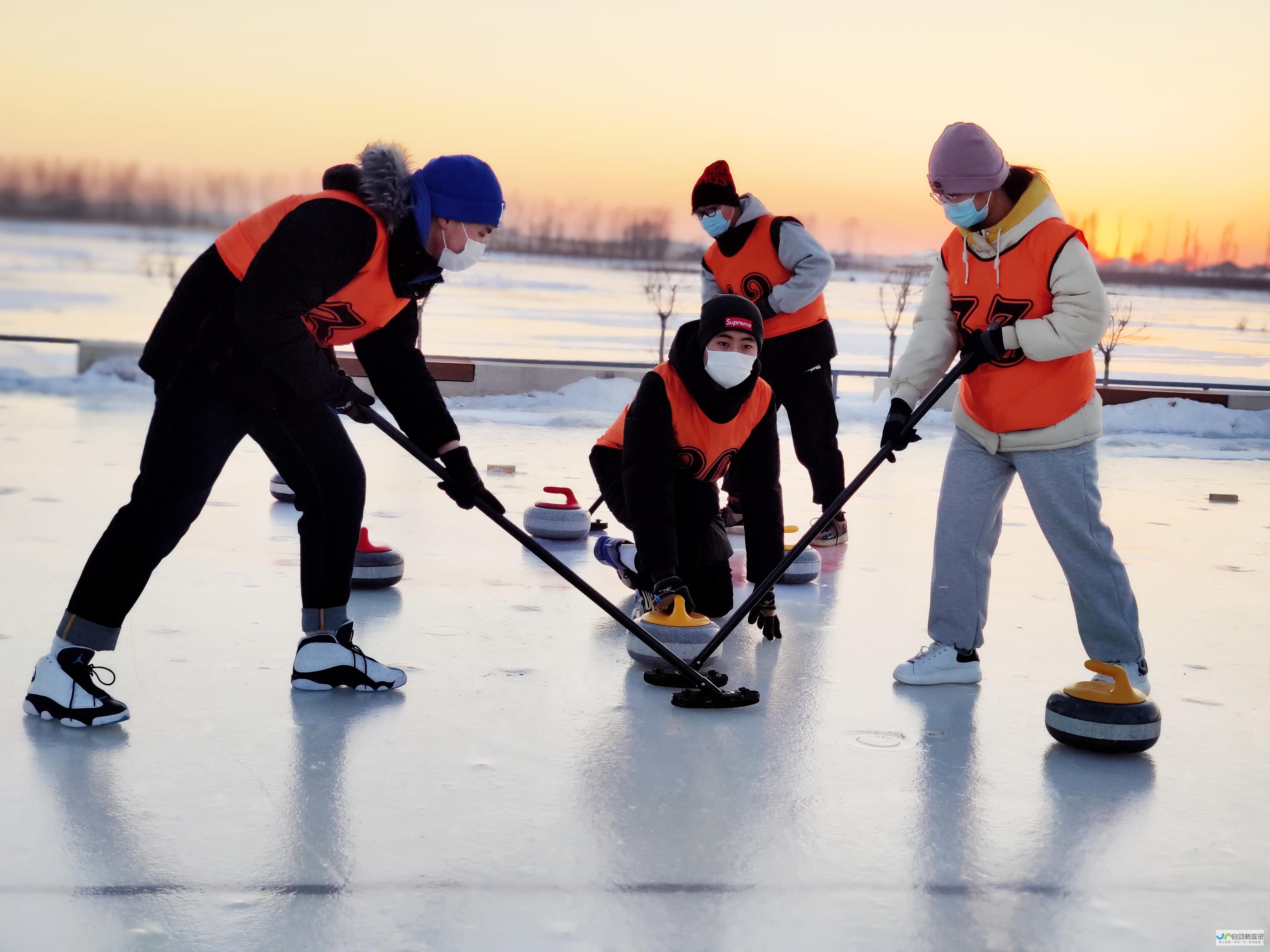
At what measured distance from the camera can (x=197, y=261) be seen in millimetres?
2342

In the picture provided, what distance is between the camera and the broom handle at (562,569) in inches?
100

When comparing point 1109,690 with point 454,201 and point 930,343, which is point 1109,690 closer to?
point 930,343

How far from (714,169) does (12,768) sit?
10.0 feet

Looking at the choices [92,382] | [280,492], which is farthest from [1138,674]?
[92,382]

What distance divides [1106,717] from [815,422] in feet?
7.06

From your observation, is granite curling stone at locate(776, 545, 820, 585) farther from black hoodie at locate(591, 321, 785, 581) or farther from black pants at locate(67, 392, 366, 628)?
black pants at locate(67, 392, 366, 628)

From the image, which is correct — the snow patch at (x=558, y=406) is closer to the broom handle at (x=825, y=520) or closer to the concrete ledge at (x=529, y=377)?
the concrete ledge at (x=529, y=377)

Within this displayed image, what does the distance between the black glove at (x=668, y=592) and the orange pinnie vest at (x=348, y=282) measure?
0.90 m

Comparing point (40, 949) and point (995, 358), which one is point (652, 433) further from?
point (40, 949)

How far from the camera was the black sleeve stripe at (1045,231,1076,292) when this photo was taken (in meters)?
2.49

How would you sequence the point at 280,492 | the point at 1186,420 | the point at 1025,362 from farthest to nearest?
the point at 1186,420, the point at 280,492, the point at 1025,362

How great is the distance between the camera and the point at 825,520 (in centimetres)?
280

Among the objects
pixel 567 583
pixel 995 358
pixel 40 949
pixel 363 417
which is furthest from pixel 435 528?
pixel 40 949

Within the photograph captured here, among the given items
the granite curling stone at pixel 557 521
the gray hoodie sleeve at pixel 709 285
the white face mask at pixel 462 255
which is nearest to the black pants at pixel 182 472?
the white face mask at pixel 462 255
